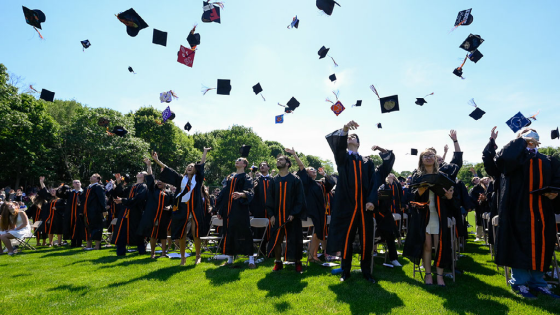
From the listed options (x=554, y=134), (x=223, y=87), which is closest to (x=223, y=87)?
(x=223, y=87)

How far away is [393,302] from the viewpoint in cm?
380

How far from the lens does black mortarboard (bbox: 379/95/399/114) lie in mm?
7553

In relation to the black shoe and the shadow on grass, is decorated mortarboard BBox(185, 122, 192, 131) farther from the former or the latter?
the black shoe

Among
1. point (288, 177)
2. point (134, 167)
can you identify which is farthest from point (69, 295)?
point (134, 167)

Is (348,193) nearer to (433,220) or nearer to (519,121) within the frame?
(433,220)

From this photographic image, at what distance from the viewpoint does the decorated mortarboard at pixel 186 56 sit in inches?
318

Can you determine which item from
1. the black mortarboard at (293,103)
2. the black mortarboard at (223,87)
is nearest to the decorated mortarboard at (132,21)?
the black mortarboard at (223,87)

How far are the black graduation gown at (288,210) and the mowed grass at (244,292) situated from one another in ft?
1.43

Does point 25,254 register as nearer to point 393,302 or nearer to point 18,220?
point 18,220

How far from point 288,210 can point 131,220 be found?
183 inches

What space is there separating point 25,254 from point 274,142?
5721cm

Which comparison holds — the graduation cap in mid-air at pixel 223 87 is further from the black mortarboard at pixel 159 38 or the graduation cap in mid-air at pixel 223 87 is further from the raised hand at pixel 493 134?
the raised hand at pixel 493 134

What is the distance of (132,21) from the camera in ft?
23.9

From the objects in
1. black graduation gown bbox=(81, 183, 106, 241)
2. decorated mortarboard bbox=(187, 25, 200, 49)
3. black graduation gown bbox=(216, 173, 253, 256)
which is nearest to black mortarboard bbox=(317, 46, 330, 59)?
decorated mortarboard bbox=(187, 25, 200, 49)
